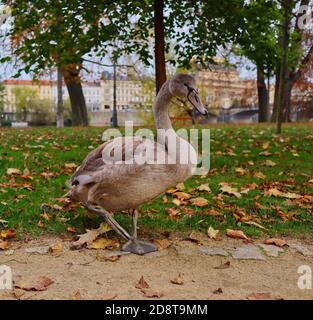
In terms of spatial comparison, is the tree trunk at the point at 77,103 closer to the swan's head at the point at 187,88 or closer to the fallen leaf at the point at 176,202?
the fallen leaf at the point at 176,202

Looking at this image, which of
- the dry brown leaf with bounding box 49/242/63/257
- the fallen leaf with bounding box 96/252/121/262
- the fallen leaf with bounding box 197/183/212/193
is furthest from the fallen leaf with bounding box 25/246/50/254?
the fallen leaf with bounding box 197/183/212/193

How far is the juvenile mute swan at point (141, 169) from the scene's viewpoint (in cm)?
375

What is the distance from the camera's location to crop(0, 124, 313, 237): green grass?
4789 millimetres

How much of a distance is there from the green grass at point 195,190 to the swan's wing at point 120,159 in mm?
860

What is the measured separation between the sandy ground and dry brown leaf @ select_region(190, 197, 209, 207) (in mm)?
1343

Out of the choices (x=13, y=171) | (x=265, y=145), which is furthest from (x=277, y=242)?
(x=265, y=145)

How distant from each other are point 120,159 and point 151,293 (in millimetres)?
1319

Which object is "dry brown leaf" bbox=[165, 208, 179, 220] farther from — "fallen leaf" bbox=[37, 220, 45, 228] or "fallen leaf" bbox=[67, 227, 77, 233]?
"fallen leaf" bbox=[37, 220, 45, 228]

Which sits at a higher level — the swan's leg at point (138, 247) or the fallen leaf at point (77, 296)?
the swan's leg at point (138, 247)

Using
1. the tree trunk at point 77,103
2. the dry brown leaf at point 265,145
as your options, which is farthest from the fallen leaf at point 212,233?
the tree trunk at point 77,103

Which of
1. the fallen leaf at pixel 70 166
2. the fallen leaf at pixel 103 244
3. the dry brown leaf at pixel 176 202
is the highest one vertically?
the fallen leaf at pixel 70 166

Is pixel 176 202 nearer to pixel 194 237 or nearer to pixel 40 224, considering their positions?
pixel 194 237

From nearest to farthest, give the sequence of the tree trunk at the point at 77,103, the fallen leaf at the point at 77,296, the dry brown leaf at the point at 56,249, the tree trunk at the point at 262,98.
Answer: the fallen leaf at the point at 77,296, the dry brown leaf at the point at 56,249, the tree trunk at the point at 77,103, the tree trunk at the point at 262,98

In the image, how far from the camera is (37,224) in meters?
4.63
